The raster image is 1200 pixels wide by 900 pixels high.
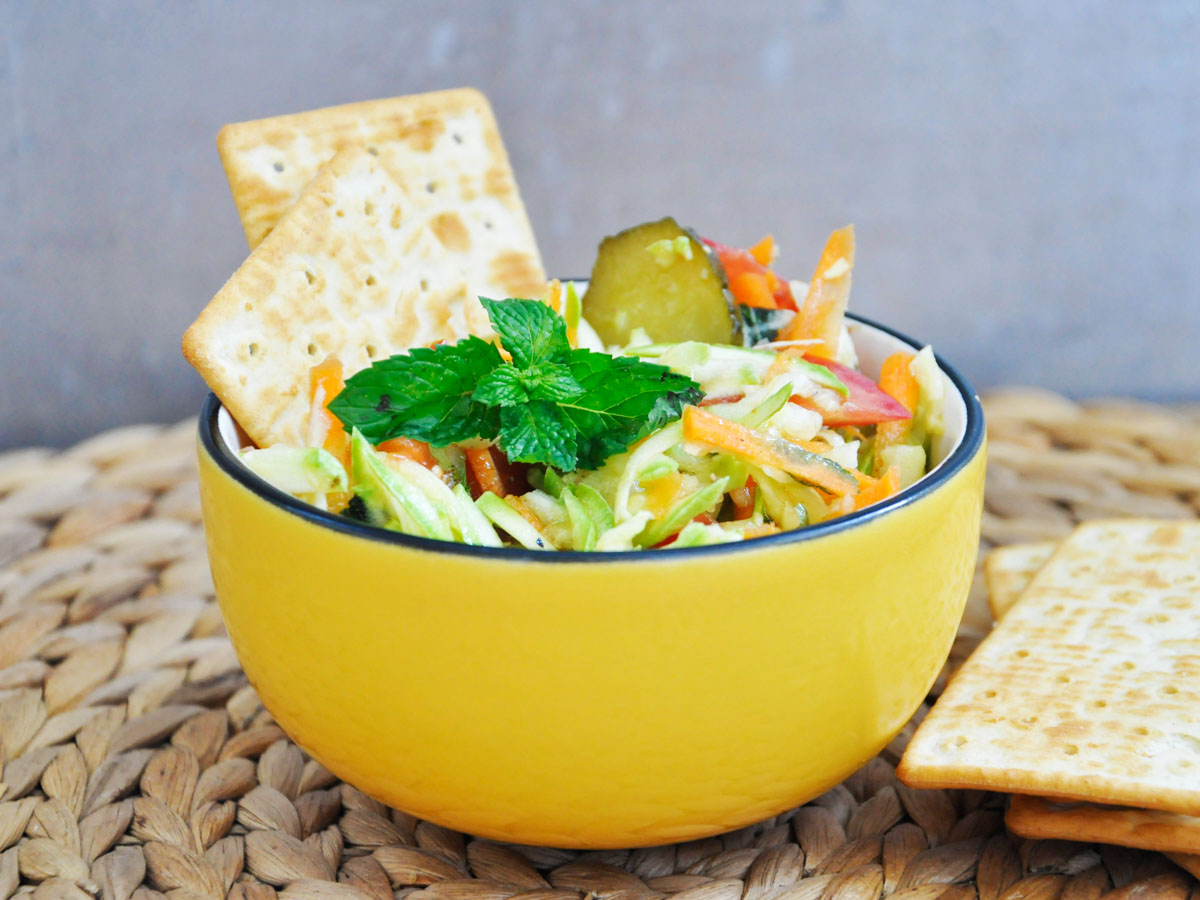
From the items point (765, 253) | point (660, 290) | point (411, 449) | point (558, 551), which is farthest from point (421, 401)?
point (765, 253)

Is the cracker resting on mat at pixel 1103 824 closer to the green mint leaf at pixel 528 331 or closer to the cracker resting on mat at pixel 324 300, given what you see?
the green mint leaf at pixel 528 331

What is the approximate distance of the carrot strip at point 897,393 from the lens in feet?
5.13

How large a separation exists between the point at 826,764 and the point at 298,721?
23.7 inches

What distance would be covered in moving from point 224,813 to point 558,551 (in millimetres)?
725

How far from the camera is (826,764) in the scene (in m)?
1.36

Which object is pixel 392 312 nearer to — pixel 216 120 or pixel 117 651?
pixel 117 651

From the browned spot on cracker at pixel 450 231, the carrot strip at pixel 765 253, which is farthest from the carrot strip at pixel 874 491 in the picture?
the browned spot on cracker at pixel 450 231

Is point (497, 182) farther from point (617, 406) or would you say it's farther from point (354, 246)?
point (617, 406)

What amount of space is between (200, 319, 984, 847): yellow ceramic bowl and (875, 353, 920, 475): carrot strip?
0.19 meters

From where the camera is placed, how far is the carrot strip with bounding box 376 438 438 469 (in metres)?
1.42

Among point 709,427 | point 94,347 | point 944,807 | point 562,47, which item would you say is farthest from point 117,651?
point 562,47

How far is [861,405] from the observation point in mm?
1540

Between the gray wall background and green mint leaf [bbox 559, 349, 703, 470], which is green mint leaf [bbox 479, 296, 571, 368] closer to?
green mint leaf [bbox 559, 349, 703, 470]

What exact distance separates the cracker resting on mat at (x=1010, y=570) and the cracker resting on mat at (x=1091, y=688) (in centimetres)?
6
